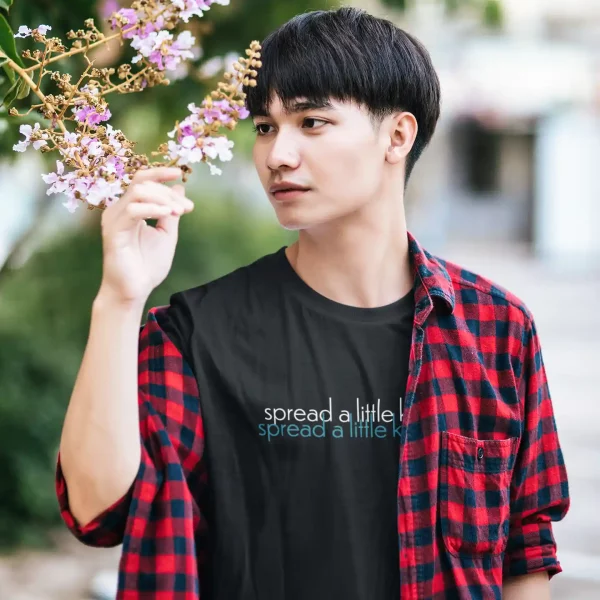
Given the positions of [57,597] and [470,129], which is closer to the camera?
[57,597]

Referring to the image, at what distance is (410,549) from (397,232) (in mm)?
567

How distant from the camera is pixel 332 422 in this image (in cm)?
165

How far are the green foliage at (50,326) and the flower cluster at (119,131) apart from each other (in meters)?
3.72

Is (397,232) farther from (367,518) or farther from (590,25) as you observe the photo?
(590,25)

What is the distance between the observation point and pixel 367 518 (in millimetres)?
1625

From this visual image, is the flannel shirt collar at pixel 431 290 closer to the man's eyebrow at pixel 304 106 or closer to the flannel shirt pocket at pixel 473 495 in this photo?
the flannel shirt pocket at pixel 473 495

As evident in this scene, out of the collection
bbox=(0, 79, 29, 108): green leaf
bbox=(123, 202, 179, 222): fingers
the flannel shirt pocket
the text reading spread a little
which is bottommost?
the flannel shirt pocket

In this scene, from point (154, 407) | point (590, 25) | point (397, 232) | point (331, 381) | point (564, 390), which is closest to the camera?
point (154, 407)

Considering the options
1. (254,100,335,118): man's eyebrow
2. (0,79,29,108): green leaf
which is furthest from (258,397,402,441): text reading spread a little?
(0,79,29,108): green leaf

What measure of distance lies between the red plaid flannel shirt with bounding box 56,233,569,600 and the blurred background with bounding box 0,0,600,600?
30.8 inches

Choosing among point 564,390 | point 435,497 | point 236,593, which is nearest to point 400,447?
point 435,497

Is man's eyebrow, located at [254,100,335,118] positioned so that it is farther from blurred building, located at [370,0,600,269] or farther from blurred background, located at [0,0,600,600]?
blurred building, located at [370,0,600,269]

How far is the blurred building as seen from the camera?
2061 centimetres

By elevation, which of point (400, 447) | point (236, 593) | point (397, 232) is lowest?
point (236, 593)
